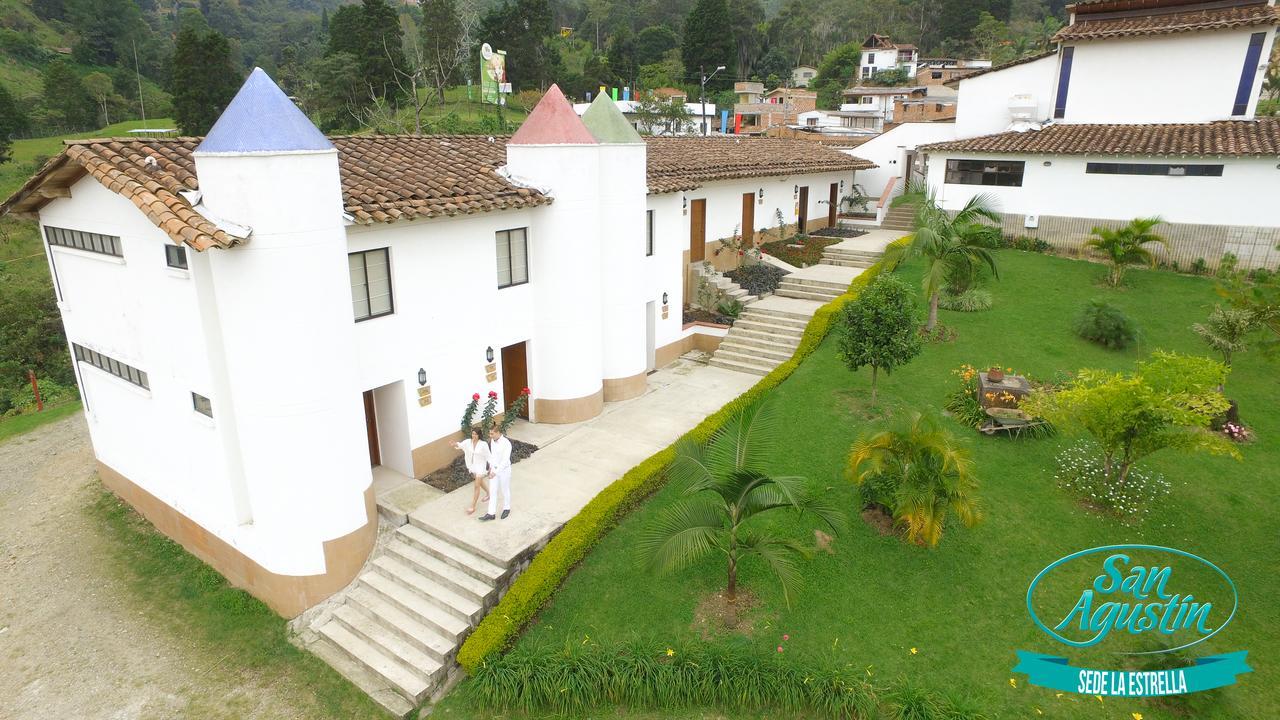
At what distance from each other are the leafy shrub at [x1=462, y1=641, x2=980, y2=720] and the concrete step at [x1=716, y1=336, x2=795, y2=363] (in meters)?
10.4

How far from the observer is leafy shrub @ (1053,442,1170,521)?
1170cm

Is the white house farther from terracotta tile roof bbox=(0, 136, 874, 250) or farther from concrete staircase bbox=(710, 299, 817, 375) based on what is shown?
concrete staircase bbox=(710, 299, 817, 375)

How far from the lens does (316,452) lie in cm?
1073

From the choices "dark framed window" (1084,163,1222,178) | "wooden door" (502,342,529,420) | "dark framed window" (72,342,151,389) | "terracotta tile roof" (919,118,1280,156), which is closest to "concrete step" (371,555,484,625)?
"wooden door" (502,342,529,420)

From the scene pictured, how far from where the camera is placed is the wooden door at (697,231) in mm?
21906

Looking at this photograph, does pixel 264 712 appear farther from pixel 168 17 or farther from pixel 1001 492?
A: pixel 168 17

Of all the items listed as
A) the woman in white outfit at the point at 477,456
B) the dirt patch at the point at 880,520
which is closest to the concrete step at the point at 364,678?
the woman in white outfit at the point at 477,456

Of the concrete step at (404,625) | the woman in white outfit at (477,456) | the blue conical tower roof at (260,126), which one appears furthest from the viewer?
the woman in white outfit at (477,456)

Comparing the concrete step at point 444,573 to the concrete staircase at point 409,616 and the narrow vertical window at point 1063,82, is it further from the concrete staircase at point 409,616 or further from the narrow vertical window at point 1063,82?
the narrow vertical window at point 1063,82

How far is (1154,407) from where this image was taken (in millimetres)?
10156

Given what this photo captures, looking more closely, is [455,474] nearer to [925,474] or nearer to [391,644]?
[391,644]

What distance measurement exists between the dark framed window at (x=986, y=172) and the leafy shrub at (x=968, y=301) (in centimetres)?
670

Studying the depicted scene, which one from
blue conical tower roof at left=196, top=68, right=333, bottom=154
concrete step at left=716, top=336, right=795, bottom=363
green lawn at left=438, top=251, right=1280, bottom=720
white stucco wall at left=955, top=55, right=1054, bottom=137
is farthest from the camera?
white stucco wall at left=955, top=55, right=1054, bottom=137

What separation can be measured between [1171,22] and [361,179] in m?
26.7
